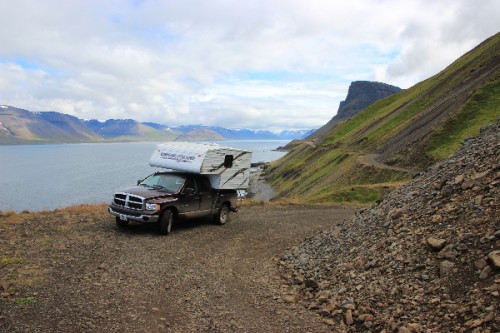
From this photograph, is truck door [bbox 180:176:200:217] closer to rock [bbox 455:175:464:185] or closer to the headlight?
the headlight

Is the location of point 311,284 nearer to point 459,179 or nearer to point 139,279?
point 139,279

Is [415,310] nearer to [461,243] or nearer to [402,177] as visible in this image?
[461,243]

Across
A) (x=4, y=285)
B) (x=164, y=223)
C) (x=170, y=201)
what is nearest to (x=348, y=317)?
(x=4, y=285)

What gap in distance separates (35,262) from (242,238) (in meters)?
7.65

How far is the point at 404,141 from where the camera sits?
53.5 m

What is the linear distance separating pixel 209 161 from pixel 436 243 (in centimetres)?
1031

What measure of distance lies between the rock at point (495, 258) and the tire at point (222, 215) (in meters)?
12.4

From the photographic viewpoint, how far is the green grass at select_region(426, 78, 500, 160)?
143 ft

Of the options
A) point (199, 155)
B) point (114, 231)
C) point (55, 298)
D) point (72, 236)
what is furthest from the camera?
point (199, 155)

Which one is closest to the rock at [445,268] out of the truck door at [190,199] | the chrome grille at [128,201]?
the chrome grille at [128,201]

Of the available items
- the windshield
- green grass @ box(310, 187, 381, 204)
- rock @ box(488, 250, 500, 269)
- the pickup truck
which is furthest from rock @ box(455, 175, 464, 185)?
green grass @ box(310, 187, 381, 204)

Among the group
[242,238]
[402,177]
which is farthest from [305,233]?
[402,177]

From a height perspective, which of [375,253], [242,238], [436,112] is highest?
[436,112]

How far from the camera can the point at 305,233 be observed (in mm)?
17188
